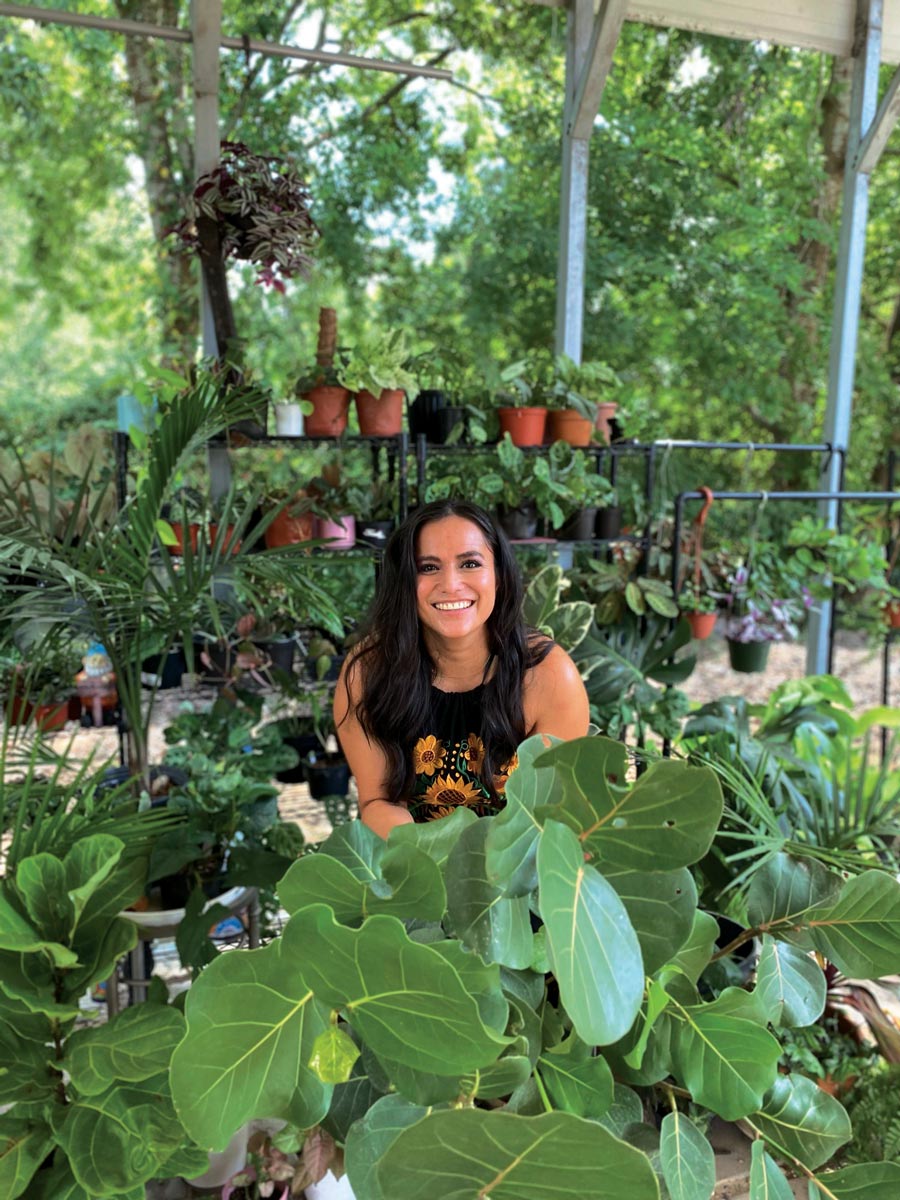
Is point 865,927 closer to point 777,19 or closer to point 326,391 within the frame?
point 326,391

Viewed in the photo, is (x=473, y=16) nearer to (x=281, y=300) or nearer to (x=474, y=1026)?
(x=281, y=300)

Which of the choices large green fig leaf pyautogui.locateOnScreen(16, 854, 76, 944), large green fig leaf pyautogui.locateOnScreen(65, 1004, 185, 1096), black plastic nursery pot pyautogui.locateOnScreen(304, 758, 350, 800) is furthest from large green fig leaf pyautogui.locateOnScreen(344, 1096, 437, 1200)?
black plastic nursery pot pyautogui.locateOnScreen(304, 758, 350, 800)

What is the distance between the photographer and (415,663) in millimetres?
1532

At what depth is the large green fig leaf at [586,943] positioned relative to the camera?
0.41 metres

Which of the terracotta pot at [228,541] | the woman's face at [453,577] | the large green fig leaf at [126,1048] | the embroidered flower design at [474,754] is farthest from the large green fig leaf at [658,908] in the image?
the terracotta pot at [228,541]

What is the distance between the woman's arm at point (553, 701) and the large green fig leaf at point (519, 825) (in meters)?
0.98

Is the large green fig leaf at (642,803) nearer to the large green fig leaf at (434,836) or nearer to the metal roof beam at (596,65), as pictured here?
the large green fig leaf at (434,836)

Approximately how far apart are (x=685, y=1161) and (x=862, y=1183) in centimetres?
12

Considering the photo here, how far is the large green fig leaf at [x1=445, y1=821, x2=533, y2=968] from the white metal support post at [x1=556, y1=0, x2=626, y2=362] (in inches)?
104

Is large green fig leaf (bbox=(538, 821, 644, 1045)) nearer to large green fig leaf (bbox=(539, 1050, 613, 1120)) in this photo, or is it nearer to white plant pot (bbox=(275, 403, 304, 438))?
large green fig leaf (bbox=(539, 1050, 613, 1120))

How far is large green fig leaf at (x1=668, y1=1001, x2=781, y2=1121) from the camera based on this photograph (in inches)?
24.2

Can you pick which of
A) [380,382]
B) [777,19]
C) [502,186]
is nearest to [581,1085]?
[380,382]

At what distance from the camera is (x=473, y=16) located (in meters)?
5.65

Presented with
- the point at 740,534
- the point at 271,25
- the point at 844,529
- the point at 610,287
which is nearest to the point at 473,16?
the point at 271,25
